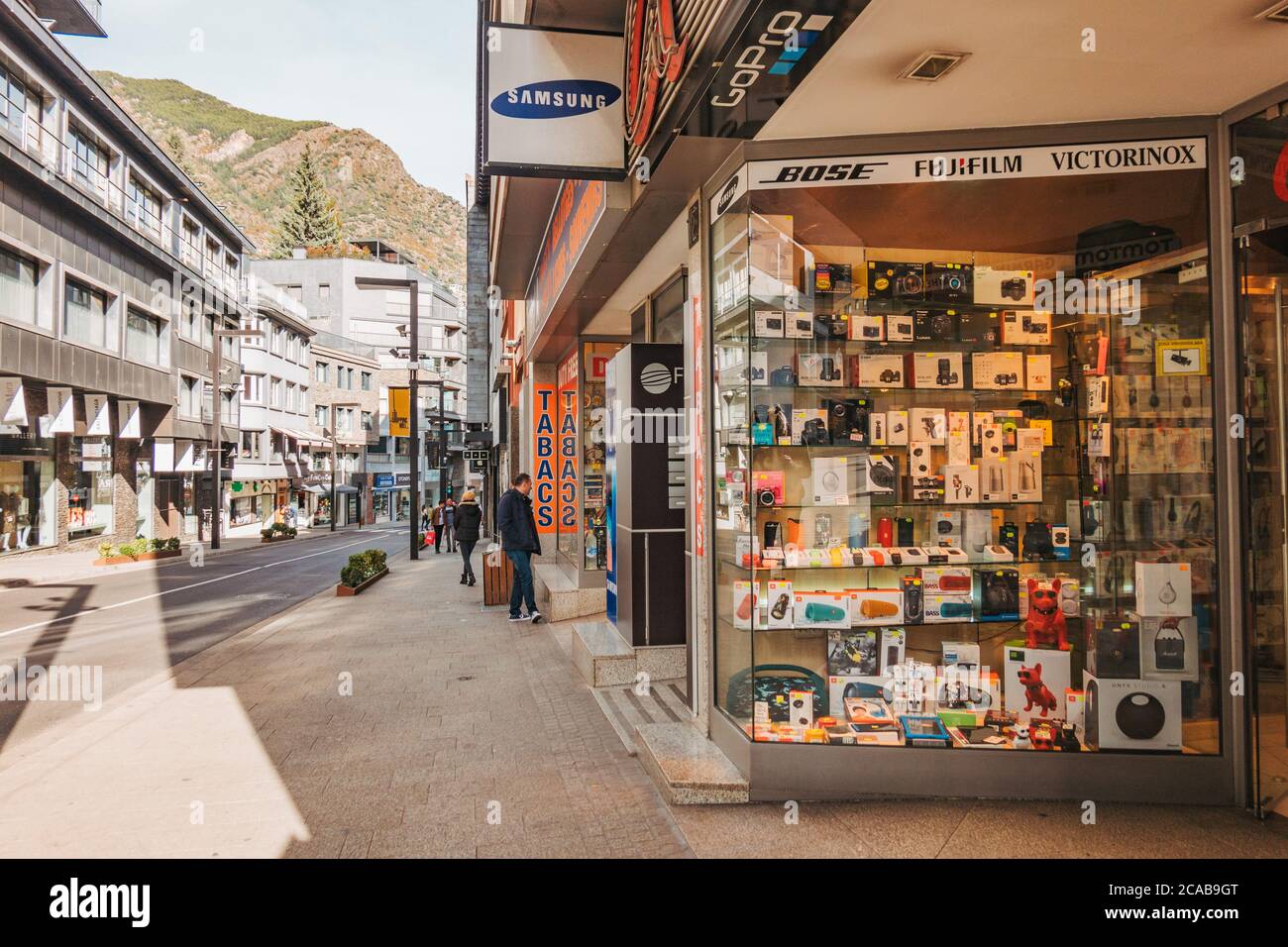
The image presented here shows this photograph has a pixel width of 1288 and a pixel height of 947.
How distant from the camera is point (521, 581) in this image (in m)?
11.1

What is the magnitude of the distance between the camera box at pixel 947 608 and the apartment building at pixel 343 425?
52632mm

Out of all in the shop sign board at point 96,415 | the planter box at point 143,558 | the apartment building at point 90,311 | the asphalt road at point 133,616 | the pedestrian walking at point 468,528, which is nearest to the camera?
the asphalt road at point 133,616

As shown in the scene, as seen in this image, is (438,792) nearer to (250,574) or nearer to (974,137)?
(974,137)

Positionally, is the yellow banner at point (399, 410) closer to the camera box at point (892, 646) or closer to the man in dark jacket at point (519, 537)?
the man in dark jacket at point (519, 537)

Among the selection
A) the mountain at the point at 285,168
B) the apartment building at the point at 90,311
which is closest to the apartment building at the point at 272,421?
the apartment building at the point at 90,311

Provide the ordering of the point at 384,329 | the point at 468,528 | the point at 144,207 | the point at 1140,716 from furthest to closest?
the point at 384,329 → the point at 144,207 → the point at 468,528 → the point at 1140,716

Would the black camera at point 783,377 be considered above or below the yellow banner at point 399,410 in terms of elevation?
below

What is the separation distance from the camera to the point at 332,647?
31.2 ft

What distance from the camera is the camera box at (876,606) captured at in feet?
15.9

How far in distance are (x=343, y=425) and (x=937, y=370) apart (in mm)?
59749

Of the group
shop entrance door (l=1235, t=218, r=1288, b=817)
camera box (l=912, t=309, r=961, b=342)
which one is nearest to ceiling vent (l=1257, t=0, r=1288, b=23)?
shop entrance door (l=1235, t=218, r=1288, b=817)

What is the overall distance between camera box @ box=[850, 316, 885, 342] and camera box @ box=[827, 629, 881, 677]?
1.81 m

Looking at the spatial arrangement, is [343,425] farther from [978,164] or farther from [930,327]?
[978,164]

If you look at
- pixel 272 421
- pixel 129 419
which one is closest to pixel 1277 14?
pixel 129 419
